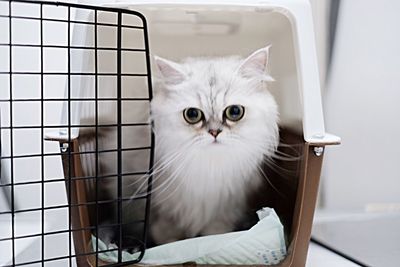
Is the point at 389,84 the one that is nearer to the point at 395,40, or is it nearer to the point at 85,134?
the point at 395,40

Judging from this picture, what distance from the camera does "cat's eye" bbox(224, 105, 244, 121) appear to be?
32.6 inches

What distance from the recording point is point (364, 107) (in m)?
1.40

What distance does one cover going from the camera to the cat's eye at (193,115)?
0.82 m

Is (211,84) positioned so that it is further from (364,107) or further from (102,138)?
(364,107)

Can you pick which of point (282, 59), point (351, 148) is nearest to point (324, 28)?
point (351, 148)

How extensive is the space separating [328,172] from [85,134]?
84cm

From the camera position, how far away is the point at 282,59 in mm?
897

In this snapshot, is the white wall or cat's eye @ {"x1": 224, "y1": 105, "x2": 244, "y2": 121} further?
the white wall

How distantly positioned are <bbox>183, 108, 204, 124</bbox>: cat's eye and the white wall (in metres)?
0.69

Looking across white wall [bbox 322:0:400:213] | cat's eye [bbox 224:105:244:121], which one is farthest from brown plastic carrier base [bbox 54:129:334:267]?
white wall [bbox 322:0:400:213]

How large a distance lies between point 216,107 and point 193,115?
43 millimetres

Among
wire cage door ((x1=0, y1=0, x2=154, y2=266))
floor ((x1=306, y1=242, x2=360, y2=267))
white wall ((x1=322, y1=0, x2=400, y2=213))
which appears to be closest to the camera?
wire cage door ((x1=0, y1=0, x2=154, y2=266))

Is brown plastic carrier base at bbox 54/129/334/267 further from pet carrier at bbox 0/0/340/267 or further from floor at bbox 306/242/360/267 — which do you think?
floor at bbox 306/242/360/267

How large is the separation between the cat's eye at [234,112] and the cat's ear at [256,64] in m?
0.07
